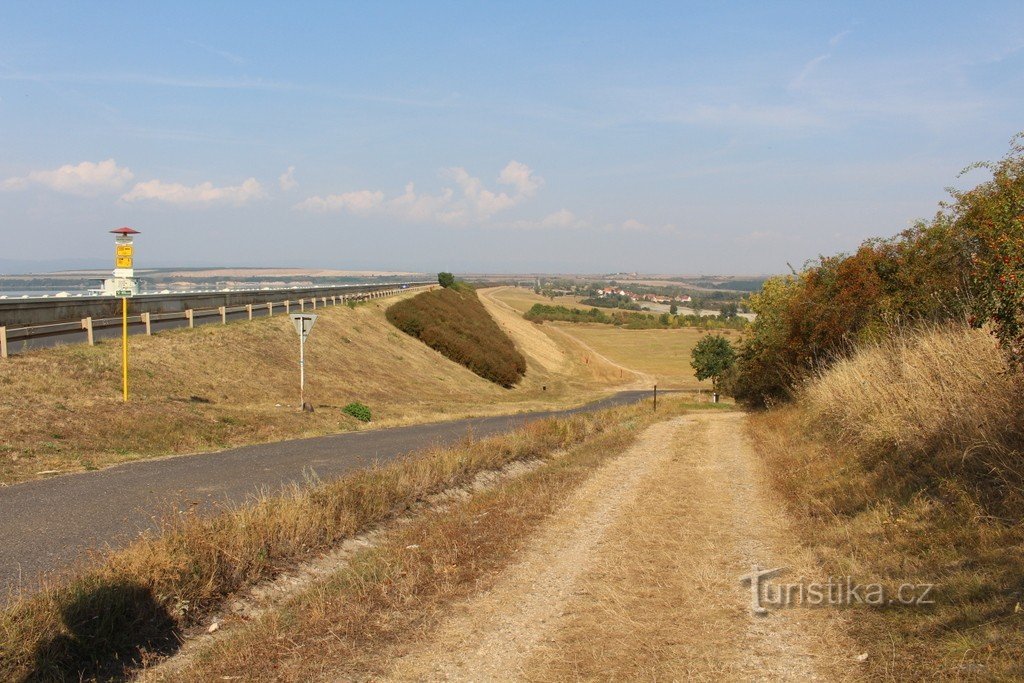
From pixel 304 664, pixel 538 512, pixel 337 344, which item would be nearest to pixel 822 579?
pixel 538 512

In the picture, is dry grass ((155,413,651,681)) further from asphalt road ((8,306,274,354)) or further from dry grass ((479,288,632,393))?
dry grass ((479,288,632,393))

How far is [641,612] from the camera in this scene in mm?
5938

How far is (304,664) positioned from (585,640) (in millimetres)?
1920

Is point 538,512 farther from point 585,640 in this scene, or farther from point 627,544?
point 585,640

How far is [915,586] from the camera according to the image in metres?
5.90

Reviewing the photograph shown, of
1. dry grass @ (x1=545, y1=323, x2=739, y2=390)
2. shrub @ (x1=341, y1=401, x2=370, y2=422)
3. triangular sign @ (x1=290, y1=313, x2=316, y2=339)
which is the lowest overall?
dry grass @ (x1=545, y1=323, x2=739, y2=390)

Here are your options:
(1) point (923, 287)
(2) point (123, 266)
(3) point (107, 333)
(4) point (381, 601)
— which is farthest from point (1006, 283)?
(3) point (107, 333)

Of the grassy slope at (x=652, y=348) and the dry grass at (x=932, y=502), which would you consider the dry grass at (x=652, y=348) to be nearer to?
the grassy slope at (x=652, y=348)

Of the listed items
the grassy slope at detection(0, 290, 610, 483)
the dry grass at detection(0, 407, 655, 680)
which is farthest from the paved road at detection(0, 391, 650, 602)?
the grassy slope at detection(0, 290, 610, 483)

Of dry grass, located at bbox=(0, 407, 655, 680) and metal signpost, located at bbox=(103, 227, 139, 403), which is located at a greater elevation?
metal signpost, located at bbox=(103, 227, 139, 403)

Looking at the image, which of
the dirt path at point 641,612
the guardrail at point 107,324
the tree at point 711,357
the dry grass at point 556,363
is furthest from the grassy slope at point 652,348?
the dirt path at point 641,612

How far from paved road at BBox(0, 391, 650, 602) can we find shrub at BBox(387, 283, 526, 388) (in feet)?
111

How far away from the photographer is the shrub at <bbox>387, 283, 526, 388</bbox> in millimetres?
50812

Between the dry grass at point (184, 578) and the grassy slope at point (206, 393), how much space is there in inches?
239
